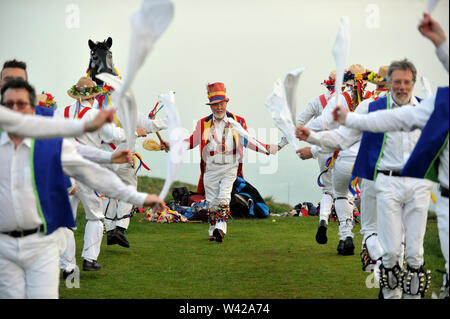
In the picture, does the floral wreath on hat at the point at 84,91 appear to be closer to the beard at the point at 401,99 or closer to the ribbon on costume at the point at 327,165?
the ribbon on costume at the point at 327,165

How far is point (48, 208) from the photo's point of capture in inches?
206

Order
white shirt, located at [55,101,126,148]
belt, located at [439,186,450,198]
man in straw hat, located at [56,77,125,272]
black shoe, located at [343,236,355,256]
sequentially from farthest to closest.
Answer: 1. black shoe, located at [343,236,355,256]
2. man in straw hat, located at [56,77,125,272]
3. white shirt, located at [55,101,126,148]
4. belt, located at [439,186,450,198]

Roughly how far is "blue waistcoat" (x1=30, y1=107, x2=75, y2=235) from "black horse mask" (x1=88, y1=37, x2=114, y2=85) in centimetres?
522

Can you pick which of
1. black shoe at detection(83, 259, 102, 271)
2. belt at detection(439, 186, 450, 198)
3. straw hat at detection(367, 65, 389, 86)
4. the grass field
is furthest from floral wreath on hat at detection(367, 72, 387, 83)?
black shoe at detection(83, 259, 102, 271)

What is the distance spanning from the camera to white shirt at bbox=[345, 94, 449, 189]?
5.34 meters

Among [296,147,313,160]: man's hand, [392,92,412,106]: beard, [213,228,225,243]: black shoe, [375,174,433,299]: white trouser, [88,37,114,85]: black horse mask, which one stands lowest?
[213,228,225,243]: black shoe

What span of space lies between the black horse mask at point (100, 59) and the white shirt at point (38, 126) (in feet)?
18.3

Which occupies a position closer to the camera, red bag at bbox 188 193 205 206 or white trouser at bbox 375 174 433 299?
white trouser at bbox 375 174 433 299

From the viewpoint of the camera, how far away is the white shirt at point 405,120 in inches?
210

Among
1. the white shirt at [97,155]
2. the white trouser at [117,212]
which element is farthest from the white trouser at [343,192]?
the white shirt at [97,155]

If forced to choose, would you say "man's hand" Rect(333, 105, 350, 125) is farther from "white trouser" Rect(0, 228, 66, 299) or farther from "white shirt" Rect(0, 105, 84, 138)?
"white trouser" Rect(0, 228, 66, 299)

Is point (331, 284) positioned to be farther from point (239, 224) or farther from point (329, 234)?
point (239, 224)

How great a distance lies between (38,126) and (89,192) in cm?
404
